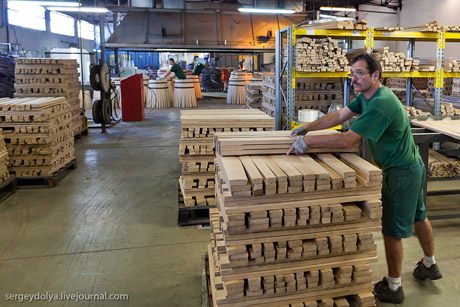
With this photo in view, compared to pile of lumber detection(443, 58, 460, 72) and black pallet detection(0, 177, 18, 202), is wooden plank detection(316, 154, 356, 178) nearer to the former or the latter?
black pallet detection(0, 177, 18, 202)

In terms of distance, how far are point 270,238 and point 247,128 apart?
280 centimetres

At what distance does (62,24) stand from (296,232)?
31248 mm

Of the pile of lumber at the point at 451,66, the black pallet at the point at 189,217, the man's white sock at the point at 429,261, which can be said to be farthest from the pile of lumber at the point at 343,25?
the man's white sock at the point at 429,261

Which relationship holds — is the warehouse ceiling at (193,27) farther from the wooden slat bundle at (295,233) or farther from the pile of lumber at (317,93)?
the wooden slat bundle at (295,233)

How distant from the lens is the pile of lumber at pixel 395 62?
762cm

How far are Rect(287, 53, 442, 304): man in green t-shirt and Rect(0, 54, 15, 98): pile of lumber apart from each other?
13230mm

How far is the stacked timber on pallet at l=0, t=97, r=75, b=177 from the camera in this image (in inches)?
277

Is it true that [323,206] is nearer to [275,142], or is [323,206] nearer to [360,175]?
[360,175]

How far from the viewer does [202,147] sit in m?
5.59

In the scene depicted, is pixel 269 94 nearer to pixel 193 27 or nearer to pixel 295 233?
pixel 295 233

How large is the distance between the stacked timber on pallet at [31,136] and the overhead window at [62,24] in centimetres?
2347

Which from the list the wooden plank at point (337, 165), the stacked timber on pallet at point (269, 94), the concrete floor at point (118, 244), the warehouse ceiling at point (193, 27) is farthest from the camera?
the warehouse ceiling at point (193, 27)

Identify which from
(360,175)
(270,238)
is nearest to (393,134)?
(360,175)

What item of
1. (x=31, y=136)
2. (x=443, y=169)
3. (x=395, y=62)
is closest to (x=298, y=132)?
(x=443, y=169)
